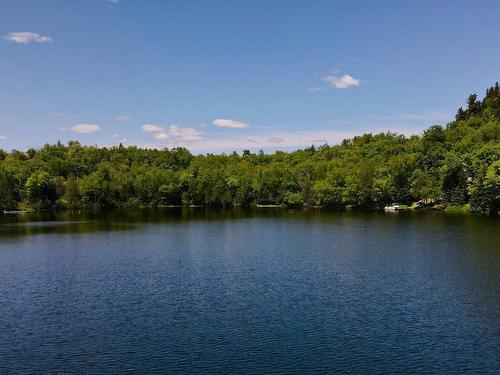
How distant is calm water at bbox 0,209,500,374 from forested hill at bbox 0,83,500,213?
5960cm

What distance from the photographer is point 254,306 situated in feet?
118

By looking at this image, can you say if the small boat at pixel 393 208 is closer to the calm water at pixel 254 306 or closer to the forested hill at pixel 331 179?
the forested hill at pixel 331 179

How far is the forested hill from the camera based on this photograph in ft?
397

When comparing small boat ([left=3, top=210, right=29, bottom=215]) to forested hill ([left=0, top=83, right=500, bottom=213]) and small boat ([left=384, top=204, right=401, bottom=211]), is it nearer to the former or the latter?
forested hill ([left=0, top=83, right=500, bottom=213])

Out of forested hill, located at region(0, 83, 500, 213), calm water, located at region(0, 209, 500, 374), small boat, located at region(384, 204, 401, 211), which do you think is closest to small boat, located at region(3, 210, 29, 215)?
forested hill, located at region(0, 83, 500, 213)

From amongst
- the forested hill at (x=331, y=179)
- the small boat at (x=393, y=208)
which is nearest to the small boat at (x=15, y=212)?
the forested hill at (x=331, y=179)

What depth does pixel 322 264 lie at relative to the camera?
51531 millimetres

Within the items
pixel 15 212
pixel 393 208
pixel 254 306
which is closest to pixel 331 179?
pixel 393 208

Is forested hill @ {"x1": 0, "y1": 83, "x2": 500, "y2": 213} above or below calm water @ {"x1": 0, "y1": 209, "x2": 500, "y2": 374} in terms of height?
above

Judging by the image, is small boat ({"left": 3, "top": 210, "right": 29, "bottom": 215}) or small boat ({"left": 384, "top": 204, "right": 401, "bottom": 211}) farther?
small boat ({"left": 3, "top": 210, "right": 29, "bottom": 215})

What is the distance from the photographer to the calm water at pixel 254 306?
2644cm

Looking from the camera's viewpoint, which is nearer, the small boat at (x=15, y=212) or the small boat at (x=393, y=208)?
the small boat at (x=393, y=208)

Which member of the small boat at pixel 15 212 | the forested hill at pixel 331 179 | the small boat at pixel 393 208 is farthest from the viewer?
the small boat at pixel 15 212

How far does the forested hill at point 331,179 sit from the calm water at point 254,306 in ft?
196
